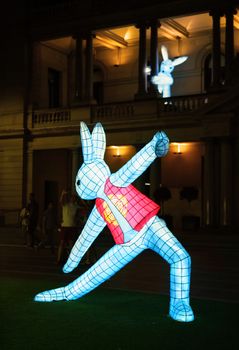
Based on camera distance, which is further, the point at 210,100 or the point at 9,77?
the point at 9,77

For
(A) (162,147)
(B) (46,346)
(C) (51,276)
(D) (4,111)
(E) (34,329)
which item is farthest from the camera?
(D) (4,111)

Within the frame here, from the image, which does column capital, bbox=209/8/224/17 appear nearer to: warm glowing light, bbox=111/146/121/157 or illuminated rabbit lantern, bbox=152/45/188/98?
illuminated rabbit lantern, bbox=152/45/188/98

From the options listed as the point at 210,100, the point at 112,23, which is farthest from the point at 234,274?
the point at 112,23

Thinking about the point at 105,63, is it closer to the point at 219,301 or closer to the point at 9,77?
the point at 9,77

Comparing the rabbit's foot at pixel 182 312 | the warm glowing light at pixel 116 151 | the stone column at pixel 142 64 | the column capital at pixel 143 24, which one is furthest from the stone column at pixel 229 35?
the rabbit's foot at pixel 182 312

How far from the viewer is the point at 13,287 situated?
36.7ft

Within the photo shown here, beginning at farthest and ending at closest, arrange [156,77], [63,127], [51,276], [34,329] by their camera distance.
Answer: [63,127] < [156,77] < [51,276] < [34,329]

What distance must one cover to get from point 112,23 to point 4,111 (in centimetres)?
821

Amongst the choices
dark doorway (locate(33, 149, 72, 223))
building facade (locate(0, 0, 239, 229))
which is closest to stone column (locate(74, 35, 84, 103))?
building facade (locate(0, 0, 239, 229))

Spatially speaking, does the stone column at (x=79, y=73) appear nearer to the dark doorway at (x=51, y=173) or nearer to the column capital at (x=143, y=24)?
the column capital at (x=143, y=24)

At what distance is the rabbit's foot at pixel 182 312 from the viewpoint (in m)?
7.88

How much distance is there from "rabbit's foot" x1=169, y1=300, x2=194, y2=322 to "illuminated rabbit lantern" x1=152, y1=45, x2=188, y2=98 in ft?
71.2

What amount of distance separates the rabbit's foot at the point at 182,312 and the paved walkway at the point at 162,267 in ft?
7.49

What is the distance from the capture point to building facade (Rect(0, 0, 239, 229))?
84.8 ft
